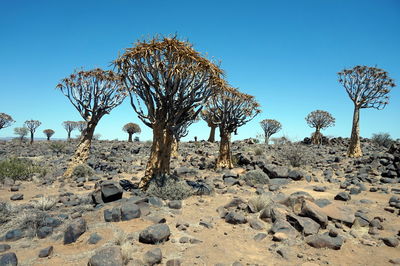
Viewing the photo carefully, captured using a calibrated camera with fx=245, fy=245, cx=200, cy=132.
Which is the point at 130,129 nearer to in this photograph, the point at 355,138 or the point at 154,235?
the point at 355,138

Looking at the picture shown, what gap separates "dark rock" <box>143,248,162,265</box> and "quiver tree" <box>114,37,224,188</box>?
12.5 ft

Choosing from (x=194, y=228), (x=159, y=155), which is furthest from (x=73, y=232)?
(x=159, y=155)

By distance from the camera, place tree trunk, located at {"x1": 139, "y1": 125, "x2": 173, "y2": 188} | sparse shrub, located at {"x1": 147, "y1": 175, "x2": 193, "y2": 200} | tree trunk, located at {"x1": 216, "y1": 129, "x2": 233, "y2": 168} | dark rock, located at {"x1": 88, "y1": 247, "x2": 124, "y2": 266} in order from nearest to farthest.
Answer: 1. dark rock, located at {"x1": 88, "y1": 247, "x2": 124, "y2": 266}
2. sparse shrub, located at {"x1": 147, "y1": 175, "x2": 193, "y2": 200}
3. tree trunk, located at {"x1": 139, "y1": 125, "x2": 173, "y2": 188}
4. tree trunk, located at {"x1": 216, "y1": 129, "x2": 233, "y2": 168}

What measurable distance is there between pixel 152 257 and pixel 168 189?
130 inches

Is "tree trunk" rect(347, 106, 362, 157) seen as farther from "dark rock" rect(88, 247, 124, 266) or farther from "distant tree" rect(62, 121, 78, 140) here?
"distant tree" rect(62, 121, 78, 140)

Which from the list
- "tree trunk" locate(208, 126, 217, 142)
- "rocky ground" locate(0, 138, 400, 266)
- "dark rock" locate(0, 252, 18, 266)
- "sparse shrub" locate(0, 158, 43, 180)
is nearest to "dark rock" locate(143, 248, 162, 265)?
"rocky ground" locate(0, 138, 400, 266)

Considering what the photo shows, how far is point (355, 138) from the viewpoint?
646 inches

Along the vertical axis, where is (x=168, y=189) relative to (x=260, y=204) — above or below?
above

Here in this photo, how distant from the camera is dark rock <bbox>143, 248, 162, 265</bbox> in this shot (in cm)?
350

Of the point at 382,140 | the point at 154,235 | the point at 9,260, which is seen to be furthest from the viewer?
the point at 382,140

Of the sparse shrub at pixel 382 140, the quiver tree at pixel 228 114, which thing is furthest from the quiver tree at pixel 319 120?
the quiver tree at pixel 228 114

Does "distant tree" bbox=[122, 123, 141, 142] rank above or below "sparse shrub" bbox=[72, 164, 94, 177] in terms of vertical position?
above

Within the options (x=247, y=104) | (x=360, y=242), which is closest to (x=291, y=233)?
(x=360, y=242)

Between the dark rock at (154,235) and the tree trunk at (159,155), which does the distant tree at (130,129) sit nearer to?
the tree trunk at (159,155)
